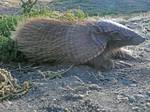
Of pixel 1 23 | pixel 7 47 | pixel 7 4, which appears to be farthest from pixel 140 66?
pixel 7 4

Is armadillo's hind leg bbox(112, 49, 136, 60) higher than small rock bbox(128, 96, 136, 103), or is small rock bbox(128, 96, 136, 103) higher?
armadillo's hind leg bbox(112, 49, 136, 60)

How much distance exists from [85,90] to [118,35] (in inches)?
41.5

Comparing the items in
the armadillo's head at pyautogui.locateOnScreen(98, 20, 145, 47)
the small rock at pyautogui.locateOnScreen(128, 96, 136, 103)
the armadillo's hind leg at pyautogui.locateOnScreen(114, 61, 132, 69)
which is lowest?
the small rock at pyautogui.locateOnScreen(128, 96, 136, 103)

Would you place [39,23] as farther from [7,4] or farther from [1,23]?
[7,4]

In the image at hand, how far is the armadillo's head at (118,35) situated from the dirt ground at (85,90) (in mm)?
302

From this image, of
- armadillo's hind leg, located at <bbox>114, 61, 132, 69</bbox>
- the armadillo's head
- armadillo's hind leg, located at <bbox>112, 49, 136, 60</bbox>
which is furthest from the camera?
armadillo's hind leg, located at <bbox>112, 49, 136, 60</bbox>

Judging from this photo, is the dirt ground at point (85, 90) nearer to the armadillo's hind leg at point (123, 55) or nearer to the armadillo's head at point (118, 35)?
the armadillo's hind leg at point (123, 55)

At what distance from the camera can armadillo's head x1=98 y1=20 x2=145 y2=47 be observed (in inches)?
230

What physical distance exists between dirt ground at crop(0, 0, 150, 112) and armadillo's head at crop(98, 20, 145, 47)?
0.30 metres

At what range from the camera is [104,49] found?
585 cm

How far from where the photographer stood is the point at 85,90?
507 cm

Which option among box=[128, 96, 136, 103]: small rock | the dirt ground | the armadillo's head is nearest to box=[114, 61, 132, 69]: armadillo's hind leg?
the dirt ground

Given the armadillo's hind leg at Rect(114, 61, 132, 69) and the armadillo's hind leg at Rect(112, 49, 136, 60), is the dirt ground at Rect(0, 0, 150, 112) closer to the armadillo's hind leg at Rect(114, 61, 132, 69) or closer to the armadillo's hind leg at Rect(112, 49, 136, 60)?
the armadillo's hind leg at Rect(114, 61, 132, 69)

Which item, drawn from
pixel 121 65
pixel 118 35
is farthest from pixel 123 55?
pixel 118 35
